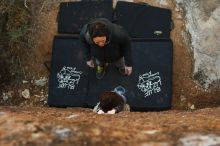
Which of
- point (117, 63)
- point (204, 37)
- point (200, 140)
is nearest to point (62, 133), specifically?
point (200, 140)

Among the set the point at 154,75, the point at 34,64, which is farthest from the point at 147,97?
the point at 34,64

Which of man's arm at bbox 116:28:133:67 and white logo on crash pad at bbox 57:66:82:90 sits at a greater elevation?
man's arm at bbox 116:28:133:67

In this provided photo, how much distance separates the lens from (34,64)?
Answer: 6.68 metres

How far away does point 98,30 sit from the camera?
424cm

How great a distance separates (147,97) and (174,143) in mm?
2950

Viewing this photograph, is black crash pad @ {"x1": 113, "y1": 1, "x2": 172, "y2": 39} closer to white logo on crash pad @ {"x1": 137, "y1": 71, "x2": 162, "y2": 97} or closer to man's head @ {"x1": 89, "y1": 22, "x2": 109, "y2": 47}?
white logo on crash pad @ {"x1": 137, "y1": 71, "x2": 162, "y2": 97}

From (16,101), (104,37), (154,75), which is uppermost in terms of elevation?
(104,37)

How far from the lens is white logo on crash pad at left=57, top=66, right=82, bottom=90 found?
6.39 metres

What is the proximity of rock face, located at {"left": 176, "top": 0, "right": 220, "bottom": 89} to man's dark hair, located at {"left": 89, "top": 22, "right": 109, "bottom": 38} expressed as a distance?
251cm

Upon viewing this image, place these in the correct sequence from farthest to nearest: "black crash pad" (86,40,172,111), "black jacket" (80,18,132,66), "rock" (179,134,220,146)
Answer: "black crash pad" (86,40,172,111) → "black jacket" (80,18,132,66) → "rock" (179,134,220,146)

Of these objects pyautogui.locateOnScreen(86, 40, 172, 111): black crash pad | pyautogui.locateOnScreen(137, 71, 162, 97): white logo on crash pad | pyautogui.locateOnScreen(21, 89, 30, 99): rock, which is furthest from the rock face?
pyautogui.locateOnScreen(21, 89, 30, 99): rock

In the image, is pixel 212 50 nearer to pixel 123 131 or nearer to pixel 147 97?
pixel 147 97

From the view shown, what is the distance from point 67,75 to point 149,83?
1.11 m

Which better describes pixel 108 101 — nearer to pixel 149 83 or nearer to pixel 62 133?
pixel 62 133
